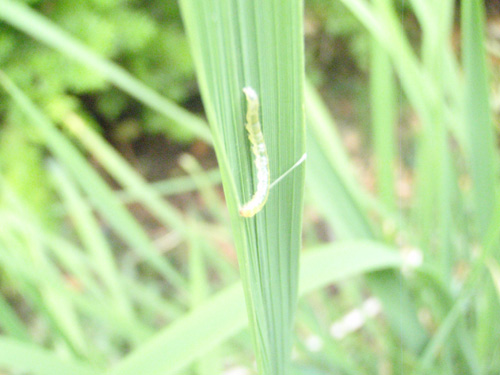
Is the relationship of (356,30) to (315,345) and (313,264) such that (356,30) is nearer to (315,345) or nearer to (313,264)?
(315,345)

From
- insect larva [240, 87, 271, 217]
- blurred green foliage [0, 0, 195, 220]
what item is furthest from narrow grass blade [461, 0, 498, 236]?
blurred green foliage [0, 0, 195, 220]

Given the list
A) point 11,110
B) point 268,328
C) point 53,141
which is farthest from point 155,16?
point 268,328

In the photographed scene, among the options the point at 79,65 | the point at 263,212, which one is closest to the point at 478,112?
the point at 263,212

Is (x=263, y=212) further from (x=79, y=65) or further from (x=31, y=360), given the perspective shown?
(x=79, y=65)

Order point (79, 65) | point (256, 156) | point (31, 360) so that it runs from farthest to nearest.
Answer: point (79, 65)
point (31, 360)
point (256, 156)

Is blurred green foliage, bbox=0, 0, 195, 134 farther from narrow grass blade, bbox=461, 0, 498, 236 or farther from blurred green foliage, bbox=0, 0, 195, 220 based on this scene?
narrow grass blade, bbox=461, 0, 498, 236

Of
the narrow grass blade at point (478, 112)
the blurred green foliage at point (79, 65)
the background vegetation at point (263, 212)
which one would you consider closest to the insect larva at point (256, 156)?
the background vegetation at point (263, 212)

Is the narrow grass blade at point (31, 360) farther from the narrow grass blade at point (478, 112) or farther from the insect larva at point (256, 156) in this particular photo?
the narrow grass blade at point (478, 112)
